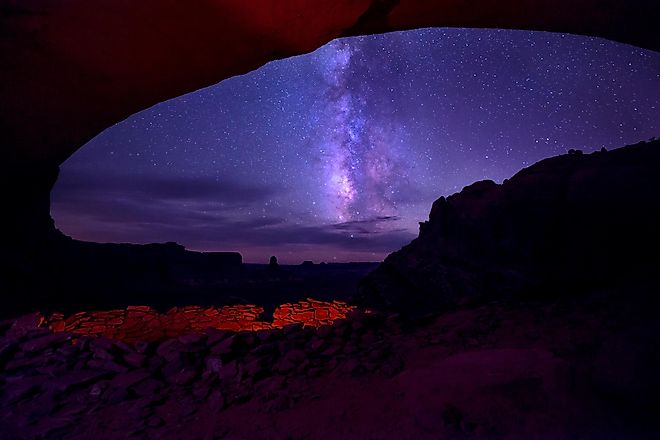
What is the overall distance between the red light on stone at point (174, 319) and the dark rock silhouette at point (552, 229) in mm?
3794

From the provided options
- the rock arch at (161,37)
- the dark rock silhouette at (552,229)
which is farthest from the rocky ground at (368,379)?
the rock arch at (161,37)

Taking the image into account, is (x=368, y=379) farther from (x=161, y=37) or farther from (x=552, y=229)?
(x=552, y=229)

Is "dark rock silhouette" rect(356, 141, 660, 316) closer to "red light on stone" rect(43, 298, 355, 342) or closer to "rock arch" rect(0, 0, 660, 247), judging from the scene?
"rock arch" rect(0, 0, 660, 247)

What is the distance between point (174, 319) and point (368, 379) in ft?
28.6

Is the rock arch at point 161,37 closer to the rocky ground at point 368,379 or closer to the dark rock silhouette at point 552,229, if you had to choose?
the dark rock silhouette at point 552,229

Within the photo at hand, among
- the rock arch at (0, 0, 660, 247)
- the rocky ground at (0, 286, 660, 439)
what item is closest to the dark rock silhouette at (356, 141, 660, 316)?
the rocky ground at (0, 286, 660, 439)

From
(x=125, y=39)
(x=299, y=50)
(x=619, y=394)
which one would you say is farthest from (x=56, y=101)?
(x=619, y=394)

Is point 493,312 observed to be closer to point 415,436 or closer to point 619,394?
point 619,394

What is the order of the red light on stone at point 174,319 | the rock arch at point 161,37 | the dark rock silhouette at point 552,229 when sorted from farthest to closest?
1. the red light on stone at point 174,319
2. the dark rock silhouette at point 552,229
3. the rock arch at point 161,37

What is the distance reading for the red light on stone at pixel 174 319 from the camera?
29.8 ft

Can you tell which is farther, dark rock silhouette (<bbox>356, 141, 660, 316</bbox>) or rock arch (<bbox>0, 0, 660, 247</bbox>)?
dark rock silhouette (<bbox>356, 141, 660, 316</bbox>)

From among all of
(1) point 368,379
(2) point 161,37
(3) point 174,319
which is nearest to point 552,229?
(1) point 368,379

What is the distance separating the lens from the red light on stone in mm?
9094

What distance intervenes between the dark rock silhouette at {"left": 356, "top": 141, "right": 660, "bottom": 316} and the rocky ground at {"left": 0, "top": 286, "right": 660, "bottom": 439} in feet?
5.69
